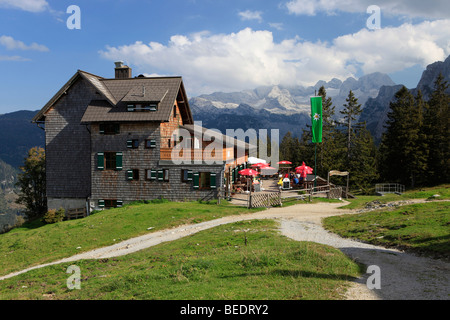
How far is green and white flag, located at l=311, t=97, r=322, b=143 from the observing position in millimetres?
29717

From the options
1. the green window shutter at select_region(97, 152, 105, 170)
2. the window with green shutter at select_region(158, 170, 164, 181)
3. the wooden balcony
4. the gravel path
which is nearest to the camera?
the gravel path

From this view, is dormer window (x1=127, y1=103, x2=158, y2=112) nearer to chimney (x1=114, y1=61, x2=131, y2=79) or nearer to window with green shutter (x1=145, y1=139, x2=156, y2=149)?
window with green shutter (x1=145, y1=139, x2=156, y2=149)

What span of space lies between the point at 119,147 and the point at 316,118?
20.2 meters

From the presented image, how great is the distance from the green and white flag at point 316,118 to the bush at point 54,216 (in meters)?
27.6

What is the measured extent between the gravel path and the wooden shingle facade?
9.68 meters

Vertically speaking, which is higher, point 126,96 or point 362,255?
point 126,96

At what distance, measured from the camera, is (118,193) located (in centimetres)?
3195

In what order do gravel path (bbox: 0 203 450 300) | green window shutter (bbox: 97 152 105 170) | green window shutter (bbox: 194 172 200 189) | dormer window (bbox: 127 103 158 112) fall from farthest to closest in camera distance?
green window shutter (bbox: 97 152 105 170)
dormer window (bbox: 127 103 158 112)
green window shutter (bbox: 194 172 200 189)
gravel path (bbox: 0 203 450 300)

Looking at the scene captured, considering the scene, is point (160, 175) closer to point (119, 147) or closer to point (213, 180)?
point (119, 147)

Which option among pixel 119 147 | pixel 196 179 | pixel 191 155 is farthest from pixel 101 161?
pixel 196 179

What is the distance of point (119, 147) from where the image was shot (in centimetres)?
3191

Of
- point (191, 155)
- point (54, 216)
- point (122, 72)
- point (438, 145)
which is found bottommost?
point (54, 216)

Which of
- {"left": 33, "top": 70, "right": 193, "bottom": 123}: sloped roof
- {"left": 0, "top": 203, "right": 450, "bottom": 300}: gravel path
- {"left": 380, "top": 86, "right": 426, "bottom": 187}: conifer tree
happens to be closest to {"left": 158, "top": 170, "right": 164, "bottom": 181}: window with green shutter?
{"left": 33, "top": 70, "right": 193, "bottom": 123}: sloped roof

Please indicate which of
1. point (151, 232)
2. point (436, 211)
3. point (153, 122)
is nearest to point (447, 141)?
point (436, 211)
